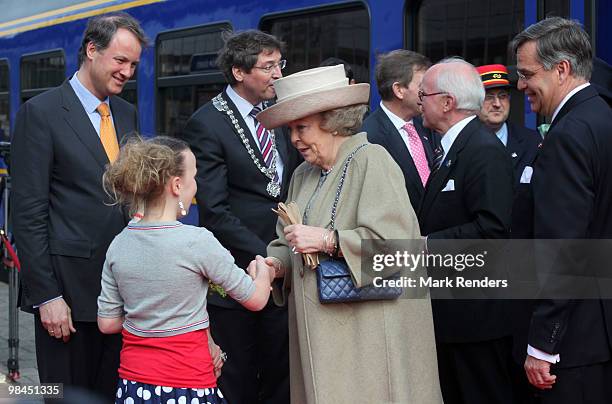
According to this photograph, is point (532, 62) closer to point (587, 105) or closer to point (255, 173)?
point (587, 105)

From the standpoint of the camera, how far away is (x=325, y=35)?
6.04 metres

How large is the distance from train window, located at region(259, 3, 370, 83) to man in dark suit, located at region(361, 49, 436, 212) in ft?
3.22

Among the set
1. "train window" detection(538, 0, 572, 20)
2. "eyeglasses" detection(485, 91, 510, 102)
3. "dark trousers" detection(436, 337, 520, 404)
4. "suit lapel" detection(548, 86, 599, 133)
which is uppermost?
"train window" detection(538, 0, 572, 20)

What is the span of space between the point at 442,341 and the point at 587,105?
3.86 ft

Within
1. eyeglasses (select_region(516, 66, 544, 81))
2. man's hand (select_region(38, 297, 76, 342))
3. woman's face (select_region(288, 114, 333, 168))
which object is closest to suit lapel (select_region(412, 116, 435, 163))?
eyeglasses (select_region(516, 66, 544, 81))

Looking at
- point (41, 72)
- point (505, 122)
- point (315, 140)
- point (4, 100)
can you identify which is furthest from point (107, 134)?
point (4, 100)

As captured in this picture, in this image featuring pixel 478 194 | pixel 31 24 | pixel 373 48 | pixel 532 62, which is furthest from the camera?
pixel 31 24

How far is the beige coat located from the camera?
3.16m

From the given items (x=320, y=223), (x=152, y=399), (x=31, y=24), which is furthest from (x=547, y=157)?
(x=31, y=24)

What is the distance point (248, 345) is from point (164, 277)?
1528 millimetres

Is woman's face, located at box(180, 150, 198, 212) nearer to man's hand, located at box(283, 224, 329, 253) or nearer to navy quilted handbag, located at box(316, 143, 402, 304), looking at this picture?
man's hand, located at box(283, 224, 329, 253)

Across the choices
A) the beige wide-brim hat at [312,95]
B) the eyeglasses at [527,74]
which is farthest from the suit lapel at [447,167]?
the beige wide-brim hat at [312,95]

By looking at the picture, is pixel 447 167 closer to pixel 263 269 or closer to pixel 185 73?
pixel 263 269

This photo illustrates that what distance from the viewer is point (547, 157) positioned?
310cm
